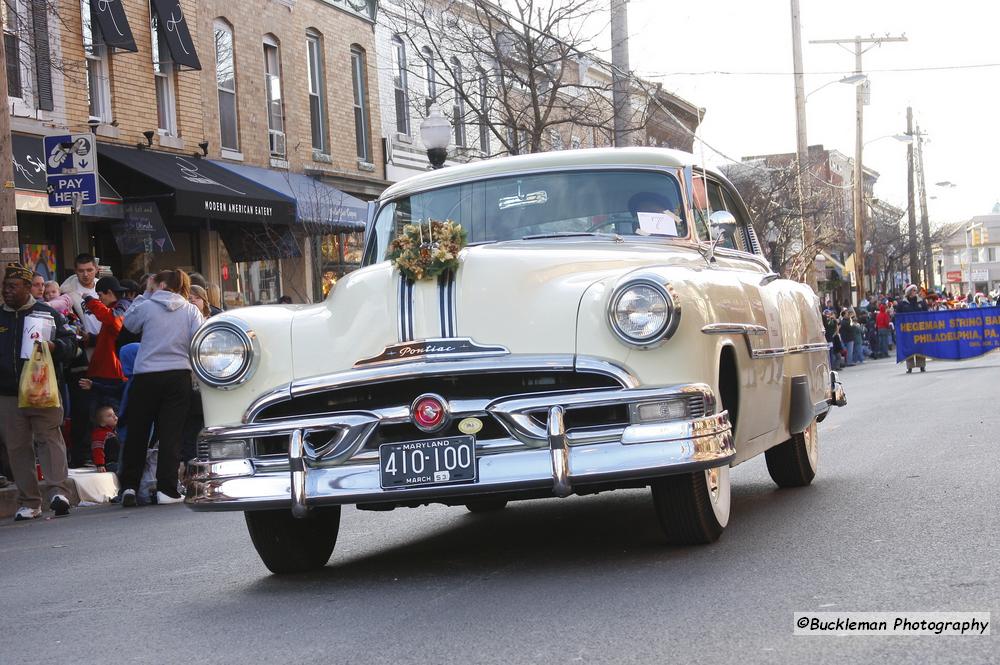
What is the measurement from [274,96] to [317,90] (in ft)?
5.63

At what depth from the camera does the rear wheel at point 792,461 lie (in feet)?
27.6

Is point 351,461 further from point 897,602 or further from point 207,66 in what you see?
point 207,66

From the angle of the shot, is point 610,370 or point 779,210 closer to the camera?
point 610,370

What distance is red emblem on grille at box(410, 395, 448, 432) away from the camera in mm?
5500

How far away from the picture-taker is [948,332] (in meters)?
27.8

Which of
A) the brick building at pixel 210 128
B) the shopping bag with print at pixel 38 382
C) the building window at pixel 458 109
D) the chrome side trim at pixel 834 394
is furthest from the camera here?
the building window at pixel 458 109

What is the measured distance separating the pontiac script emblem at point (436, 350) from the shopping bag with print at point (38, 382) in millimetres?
5443

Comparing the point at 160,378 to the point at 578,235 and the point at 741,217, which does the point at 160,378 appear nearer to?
the point at 741,217

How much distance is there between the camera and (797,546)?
6105mm

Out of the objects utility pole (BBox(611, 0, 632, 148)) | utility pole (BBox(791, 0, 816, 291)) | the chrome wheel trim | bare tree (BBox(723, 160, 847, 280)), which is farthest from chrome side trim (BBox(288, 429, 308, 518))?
utility pole (BBox(791, 0, 816, 291))

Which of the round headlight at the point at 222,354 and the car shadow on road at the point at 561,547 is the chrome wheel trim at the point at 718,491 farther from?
the round headlight at the point at 222,354

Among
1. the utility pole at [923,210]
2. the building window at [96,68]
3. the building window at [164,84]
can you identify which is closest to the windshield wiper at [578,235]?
the building window at [96,68]

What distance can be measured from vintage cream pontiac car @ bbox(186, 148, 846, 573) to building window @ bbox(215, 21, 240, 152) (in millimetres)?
16042

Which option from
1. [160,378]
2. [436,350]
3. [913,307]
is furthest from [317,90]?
[436,350]
